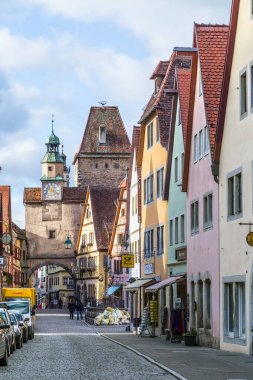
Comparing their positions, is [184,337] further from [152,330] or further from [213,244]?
[152,330]

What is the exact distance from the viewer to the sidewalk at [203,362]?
76.9 feet

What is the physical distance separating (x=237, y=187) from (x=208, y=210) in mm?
5497

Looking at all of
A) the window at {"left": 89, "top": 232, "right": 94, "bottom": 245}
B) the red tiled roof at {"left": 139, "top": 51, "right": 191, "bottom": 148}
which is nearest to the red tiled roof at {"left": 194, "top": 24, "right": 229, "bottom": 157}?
the red tiled roof at {"left": 139, "top": 51, "right": 191, "bottom": 148}

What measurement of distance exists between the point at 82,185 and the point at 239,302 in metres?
113

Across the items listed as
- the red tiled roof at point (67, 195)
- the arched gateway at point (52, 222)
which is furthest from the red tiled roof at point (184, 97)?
the red tiled roof at point (67, 195)

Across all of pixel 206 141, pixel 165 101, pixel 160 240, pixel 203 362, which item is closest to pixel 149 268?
pixel 160 240

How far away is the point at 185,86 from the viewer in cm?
4638

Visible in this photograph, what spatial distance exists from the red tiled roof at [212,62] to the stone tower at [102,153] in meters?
106

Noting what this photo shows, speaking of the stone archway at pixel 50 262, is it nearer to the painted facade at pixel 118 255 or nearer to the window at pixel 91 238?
the window at pixel 91 238

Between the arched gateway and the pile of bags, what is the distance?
6137 cm

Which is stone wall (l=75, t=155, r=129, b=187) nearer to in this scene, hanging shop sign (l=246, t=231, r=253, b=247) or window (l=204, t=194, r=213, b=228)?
window (l=204, t=194, r=213, b=228)

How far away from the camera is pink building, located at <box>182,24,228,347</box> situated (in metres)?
38.1

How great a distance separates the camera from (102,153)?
484ft

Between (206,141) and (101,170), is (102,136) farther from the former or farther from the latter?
(206,141)
